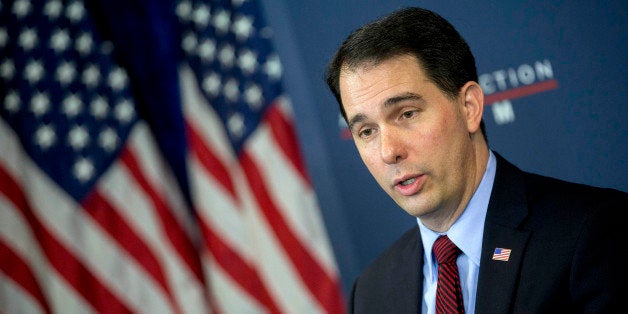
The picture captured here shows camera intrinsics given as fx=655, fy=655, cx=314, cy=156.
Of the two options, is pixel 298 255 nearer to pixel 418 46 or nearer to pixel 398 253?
pixel 398 253

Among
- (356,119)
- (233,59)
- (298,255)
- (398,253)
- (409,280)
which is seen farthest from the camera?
(233,59)

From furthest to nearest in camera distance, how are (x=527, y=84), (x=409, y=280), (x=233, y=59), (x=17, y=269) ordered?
(x=233, y=59) < (x=17, y=269) < (x=527, y=84) < (x=409, y=280)

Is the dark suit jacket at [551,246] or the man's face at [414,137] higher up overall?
the man's face at [414,137]

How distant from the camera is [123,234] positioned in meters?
3.36

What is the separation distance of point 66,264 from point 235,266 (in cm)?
85

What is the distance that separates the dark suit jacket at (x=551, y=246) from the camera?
153cm

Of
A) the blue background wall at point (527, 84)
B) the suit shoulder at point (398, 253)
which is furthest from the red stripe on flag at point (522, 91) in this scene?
the suit shoulder at point (398, 253)

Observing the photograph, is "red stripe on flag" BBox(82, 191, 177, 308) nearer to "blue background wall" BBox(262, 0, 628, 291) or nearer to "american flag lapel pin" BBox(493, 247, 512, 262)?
"blue background wall" BBox(262, 0, 628, 291)

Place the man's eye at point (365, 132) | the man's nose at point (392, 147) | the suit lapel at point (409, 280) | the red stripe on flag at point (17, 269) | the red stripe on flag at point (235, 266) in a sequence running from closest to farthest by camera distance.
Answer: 1. the man's nose at point (392, 147)
2. the man's eye at point (365, 132)
3. the suit lapel at point (409, 280)
4. the red stripe on flag at point (17, 269)
5. the red stripe on flag at point (235, 266)

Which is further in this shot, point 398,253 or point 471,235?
point 398,253

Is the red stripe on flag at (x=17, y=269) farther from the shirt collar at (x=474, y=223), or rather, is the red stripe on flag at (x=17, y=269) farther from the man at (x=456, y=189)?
the shirt collar at (x=474, y=223)

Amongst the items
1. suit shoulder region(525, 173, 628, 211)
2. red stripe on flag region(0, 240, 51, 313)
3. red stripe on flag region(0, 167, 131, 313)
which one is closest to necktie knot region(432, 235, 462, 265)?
suit shoulder region(525, 173, 628, 211)

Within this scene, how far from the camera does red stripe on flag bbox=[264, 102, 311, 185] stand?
335cm

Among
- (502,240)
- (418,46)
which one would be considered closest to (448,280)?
(502,240)
